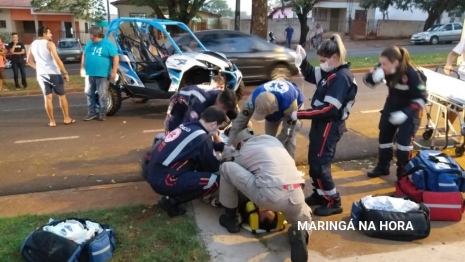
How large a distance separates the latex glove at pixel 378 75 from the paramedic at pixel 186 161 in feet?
5.98

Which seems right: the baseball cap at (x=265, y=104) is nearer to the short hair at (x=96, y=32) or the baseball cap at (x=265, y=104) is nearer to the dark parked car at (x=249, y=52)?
the short hair at (x=96, y=32)

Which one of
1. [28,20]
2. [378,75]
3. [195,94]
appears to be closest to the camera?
[378,75]

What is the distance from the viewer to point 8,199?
472 cm

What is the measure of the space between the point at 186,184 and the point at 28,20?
34492 mm

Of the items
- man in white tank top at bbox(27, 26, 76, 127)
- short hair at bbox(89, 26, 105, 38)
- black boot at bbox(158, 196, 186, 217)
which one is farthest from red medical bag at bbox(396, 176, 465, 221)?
man in white tank top at bbox(27, 26, 76, 127)

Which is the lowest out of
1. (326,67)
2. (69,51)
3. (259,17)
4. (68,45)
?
(69,51)

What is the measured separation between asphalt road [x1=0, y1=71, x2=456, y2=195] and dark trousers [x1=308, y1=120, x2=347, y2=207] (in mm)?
1542

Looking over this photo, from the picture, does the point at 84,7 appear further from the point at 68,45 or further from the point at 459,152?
the point at 459,152

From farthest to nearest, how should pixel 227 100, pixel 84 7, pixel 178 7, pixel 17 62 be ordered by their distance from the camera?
pixel 84 7
pixel 178 7
pixel 17 62
pixel 227 100

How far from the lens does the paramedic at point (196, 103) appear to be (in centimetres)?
435

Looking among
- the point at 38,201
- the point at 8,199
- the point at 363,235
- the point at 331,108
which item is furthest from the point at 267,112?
the point at 8,199

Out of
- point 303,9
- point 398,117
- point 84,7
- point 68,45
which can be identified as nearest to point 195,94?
point 398,117

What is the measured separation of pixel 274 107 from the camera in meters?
4.02

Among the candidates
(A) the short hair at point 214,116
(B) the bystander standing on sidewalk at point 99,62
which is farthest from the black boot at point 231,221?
(B) the bystander standing on sidewalk at point 99,62
